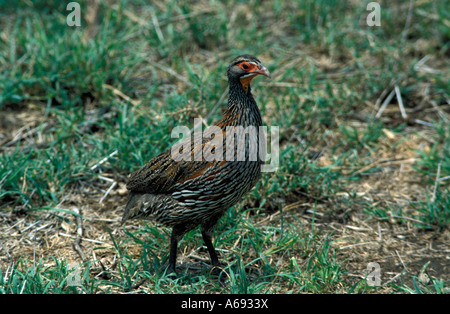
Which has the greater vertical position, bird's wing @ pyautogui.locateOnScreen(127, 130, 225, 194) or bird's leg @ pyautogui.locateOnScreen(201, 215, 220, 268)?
bird's wing @ pyautogui.locateOnScreen(127, 130, 225, 194)

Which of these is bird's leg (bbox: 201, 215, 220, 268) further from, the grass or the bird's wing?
the bird's wing

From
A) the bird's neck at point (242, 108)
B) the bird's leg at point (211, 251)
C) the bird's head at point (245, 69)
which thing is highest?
the bird's head at point (245, 69)

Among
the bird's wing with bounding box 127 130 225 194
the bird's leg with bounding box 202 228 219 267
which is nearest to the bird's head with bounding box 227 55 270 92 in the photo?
the bird's wing with bounding box 127 130 225 194

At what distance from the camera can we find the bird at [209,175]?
3.98 metres

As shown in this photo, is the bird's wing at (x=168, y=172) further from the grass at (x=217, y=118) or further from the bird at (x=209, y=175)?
the grass at (x=217, y=118)

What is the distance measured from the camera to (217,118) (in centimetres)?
608

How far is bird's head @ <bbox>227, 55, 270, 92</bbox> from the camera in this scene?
4090mm

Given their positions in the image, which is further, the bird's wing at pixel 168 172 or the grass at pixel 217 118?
the grass at pixel 217 118

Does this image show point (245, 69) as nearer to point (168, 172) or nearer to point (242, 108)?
point (242, 108)

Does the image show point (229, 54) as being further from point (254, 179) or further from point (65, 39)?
point (254, 179)

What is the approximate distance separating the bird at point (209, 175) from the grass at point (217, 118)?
1.35 ft

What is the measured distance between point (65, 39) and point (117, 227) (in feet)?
9.78

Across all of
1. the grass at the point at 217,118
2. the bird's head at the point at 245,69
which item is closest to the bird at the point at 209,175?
the bird's head at the point at 245,69

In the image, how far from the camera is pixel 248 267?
4.47 metres
